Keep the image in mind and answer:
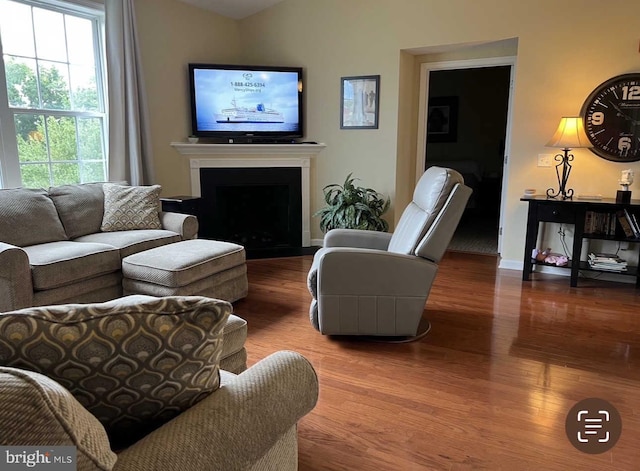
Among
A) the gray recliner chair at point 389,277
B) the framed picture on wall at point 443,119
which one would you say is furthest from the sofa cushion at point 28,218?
the framed picture on wall at point 443,119

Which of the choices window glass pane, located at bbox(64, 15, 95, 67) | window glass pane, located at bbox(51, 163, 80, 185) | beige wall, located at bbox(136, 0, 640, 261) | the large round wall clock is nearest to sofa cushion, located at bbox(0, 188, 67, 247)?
window glass pane, located at bbox(51, 163, 80, 185)

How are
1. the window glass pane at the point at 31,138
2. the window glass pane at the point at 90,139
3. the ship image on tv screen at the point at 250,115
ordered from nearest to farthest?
the window glass pane at the point at 31,138, the window glass pane at the point at 90,139, the ship image on tv screen at the point at 250,115

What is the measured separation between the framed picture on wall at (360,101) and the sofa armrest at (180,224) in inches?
82.7

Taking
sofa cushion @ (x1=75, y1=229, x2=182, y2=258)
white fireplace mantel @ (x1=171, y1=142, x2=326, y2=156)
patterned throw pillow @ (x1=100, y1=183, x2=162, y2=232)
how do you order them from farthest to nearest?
white fireplace mantel @ (x1=171, y1=142, x2=326, y2=156) → patterned throw pillow @ (x1=100, y1=183, x2=162, y2=232) → sofa cushion @ (x1=75, y1=229, x2=182, y2=258)

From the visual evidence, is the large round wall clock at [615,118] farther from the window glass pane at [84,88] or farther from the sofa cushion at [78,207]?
the window glass pane at [84,88]

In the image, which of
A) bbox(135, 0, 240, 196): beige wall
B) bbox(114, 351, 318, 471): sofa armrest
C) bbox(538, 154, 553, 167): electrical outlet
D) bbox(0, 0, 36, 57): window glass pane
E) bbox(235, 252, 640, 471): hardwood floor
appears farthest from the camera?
bbox(135, 0, 240, 196): beige wall

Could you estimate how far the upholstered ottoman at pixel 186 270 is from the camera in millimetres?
2969

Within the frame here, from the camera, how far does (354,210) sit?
15.3 ft

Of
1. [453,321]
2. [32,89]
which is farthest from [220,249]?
[32,89]

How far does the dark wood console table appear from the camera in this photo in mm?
3854

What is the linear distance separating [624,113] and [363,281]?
292 cm

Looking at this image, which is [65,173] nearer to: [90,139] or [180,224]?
[90,139]

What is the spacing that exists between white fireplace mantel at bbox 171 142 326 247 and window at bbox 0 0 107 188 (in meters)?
0.87

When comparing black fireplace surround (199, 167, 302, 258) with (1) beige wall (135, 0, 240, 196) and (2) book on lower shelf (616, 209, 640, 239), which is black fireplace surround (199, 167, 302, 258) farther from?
(2) book on lower shelf (616, 209, 640, 239)
